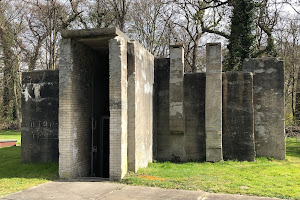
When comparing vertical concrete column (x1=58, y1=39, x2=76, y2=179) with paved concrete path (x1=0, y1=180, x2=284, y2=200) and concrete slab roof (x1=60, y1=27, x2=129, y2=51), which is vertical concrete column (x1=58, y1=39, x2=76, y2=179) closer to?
concrete slab roof (x1=60, y1=27, x2=129, y2=51)

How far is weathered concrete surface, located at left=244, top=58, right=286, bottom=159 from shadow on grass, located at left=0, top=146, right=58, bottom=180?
24.7ft

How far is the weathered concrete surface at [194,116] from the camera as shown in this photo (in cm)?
995

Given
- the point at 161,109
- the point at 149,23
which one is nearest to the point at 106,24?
the point at 149,23

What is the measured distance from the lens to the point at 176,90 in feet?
32.6

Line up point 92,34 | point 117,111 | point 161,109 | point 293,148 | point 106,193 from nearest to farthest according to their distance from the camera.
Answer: point 106,193
point 117,111
point 92,34
point 161,109
point 293,148

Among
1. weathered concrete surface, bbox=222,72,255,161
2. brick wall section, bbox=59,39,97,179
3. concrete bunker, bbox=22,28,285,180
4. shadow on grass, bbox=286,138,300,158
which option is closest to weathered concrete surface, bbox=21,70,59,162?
concrete bunker, bbox=22,28,285,180

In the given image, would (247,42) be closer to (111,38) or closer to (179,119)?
(179,119)

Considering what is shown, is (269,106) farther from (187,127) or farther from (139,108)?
(139,108)

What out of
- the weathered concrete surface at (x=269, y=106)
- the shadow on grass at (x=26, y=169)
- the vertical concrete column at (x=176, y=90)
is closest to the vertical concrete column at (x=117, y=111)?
the shadow on grass at (x=26, y=169)

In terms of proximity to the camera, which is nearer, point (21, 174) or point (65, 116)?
point (65, 116)

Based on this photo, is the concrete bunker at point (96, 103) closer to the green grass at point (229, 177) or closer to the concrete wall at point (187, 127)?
the green grass at point (229, 177)

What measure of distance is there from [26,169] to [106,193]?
13.7ft

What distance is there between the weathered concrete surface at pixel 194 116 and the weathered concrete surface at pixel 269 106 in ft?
7.15

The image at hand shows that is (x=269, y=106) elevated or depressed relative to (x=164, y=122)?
elevated
